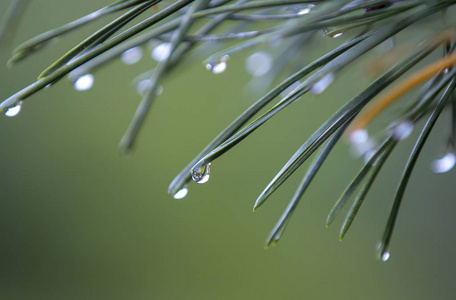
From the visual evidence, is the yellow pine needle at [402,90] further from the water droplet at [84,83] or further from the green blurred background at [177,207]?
the green blurred background at [177,207]

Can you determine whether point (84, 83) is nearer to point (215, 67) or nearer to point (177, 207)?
point (215, 67)

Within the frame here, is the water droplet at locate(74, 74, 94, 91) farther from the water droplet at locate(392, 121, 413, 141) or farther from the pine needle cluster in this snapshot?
the water droplet at locate(392, 121, 413, 141)

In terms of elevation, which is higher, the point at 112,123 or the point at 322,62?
the point at 112,123

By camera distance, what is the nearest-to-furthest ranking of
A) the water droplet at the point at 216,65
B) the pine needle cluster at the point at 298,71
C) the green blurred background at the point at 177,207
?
1. the pine needle cluster at the point at 298,71
2. the water droplet at the point at 216,65
3. the green blurred background at the point at 177,207

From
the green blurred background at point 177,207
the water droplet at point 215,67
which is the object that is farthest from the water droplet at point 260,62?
the green blurred background at point 177,207

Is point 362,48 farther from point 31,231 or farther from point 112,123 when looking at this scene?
point 31,231

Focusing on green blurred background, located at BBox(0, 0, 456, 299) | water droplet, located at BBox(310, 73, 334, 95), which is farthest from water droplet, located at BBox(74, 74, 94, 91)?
green blurred background, located at BBox(0, 0, 456, 299)

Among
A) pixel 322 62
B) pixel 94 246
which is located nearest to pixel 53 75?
pixel 322 62

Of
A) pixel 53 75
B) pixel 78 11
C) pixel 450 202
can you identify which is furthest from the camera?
pixel 78 11
